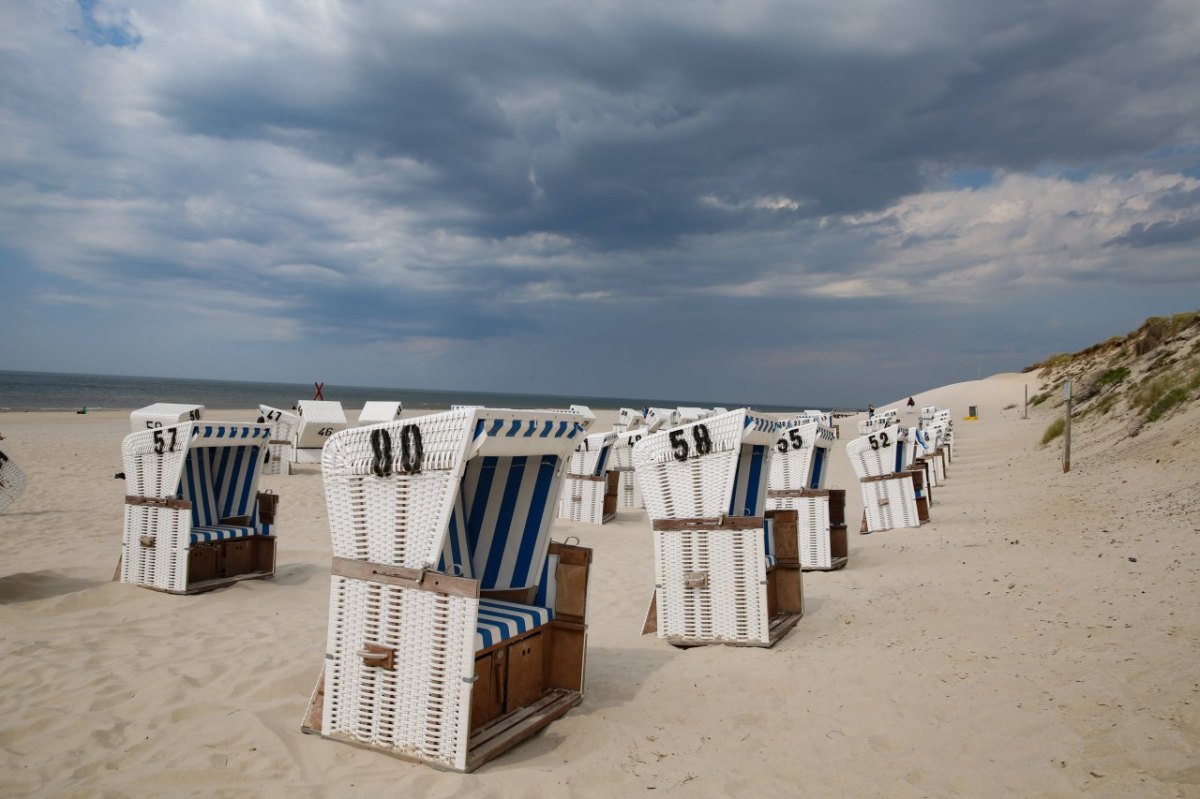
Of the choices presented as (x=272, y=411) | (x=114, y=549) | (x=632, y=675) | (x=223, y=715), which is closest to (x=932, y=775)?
(x=632, y=675)

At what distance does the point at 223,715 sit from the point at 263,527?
4266 mm

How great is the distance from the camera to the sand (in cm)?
366

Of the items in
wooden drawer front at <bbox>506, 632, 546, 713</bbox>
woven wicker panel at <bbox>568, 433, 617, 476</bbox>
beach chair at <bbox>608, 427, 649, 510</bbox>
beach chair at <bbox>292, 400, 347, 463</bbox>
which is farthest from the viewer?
beach chair at <bbox>292, 400, 347, 463</bbox>

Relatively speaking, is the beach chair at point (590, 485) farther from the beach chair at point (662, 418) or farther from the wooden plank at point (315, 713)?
the wooden plank at point (315, 713)

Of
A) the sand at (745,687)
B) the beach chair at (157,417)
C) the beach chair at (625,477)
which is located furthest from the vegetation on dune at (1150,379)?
the beach chair at (157,417)

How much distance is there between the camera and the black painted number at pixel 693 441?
5.94 meters

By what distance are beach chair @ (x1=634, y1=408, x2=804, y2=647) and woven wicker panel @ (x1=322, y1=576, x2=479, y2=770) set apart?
261 cm

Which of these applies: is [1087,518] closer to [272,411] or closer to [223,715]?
[223,715]

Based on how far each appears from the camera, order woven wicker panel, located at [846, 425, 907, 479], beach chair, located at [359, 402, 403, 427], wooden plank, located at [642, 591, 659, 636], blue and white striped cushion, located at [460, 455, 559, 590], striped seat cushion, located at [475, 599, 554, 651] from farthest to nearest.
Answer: beach chair, located at [359, 402, 403, 427], woven wicker panel, located at [846, 425, 907, 479], wooden plank, located at [642, 591, 659, 636], blue and white striped cushion, located at [460, 455, 559, 590], striped seat cushion, located at [475, 599, 554, 651]

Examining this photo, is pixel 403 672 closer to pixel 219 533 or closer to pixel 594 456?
pixel 219 533

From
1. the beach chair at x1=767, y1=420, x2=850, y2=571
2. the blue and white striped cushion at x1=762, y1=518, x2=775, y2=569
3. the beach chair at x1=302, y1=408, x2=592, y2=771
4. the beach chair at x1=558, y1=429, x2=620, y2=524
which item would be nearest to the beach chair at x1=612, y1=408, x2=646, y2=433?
the beach chair at x1=558, y1=429, x2=620, y2=524

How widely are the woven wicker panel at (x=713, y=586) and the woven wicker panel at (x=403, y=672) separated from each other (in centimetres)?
262

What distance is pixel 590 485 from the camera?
44.8 feet

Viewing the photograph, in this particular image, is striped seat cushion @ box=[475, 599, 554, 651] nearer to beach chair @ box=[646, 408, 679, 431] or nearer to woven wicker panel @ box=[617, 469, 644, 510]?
woven wicker panel @ box=[617, 469, 644, 510]
